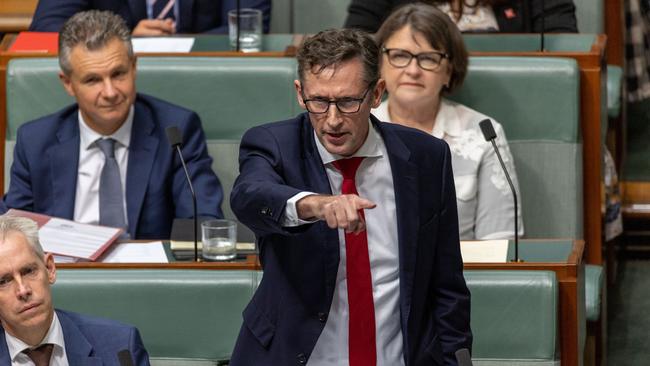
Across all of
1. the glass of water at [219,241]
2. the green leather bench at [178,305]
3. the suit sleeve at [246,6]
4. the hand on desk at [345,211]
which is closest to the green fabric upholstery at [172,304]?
the green leather bench at [178,305]

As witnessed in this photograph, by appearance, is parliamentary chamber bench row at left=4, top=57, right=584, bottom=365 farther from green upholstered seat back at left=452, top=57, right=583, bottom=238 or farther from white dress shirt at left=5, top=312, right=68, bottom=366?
white dress shirt at left=5, top=312, right=68, bottom=366

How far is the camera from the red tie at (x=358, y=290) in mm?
1523

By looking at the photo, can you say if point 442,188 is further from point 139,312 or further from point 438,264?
point 139,312

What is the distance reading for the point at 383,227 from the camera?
1.54 meters

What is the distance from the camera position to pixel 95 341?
178 cm

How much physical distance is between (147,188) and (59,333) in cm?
79

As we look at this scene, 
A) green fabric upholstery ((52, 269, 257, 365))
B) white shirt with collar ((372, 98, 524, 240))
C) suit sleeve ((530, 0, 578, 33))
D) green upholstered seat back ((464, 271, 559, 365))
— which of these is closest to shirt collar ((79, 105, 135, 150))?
white shirt with collar ((372, 98, 524, 240))

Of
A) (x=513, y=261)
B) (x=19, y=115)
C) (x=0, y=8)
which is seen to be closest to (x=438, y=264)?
(x=513, y=261)

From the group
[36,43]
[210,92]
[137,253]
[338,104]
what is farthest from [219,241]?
[36,43]

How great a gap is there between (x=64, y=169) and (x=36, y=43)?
0.52 m

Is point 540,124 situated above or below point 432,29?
below

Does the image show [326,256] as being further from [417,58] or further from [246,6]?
[246,6]

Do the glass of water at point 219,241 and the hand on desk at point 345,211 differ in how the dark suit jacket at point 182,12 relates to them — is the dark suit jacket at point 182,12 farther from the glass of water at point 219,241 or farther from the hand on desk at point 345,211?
the hand on desk at point 345,211

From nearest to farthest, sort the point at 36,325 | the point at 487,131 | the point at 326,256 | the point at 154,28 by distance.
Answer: the point at 326,256, the point at 36,325, the point at 487,131, the point at 154,28
